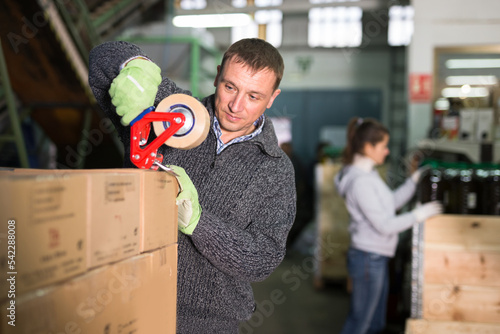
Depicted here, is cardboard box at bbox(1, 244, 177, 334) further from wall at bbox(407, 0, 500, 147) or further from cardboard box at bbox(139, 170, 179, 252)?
wall at bbox(407, 0, 500, 147)

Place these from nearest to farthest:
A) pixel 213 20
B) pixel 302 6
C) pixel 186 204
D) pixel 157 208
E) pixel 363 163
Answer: pixel 157 208, pixel 186 204, pixel 363 163, pixel 213 20, pixel 302 6

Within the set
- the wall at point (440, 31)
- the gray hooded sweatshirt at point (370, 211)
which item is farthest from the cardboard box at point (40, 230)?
the wall at point (440, 31)

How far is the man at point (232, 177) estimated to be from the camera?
1592mm

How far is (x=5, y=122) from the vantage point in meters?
5.37

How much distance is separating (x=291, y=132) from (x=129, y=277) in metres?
9.87

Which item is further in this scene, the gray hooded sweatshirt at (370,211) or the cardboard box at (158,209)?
the gray hooded sweatshirt at (370,211)

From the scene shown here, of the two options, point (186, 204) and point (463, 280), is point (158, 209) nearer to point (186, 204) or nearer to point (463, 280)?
point (186, 204)

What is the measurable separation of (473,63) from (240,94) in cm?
543

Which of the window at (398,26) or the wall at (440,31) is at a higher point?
the window at (398,26)

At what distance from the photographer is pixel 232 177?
165 cm

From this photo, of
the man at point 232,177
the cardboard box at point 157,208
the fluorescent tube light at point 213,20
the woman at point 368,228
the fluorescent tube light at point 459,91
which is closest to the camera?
the cardboard box at point 157,208

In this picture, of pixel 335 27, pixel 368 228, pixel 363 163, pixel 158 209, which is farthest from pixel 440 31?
pixel 158 209

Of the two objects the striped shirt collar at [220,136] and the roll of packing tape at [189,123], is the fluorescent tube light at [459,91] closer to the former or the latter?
the striped shirt collar at [220,136]

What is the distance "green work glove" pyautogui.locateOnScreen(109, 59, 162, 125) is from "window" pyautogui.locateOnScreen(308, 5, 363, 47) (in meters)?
9.65
